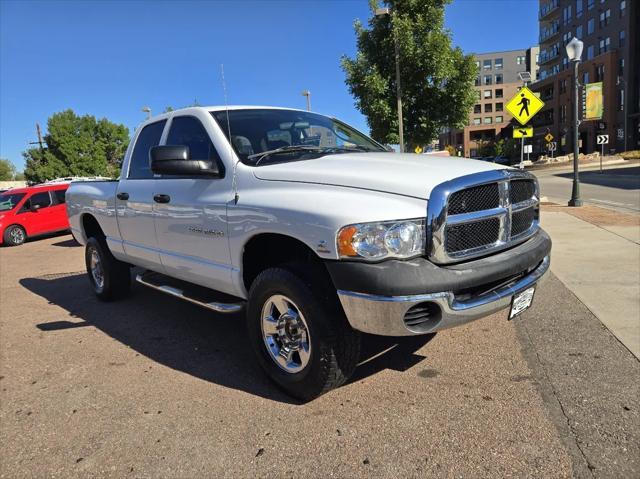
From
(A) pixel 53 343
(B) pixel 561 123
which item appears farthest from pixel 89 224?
(B) pixel 561 123

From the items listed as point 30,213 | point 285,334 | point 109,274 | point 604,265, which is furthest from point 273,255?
point 30,213

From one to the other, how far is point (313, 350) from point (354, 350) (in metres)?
0.26

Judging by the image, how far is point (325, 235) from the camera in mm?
2779

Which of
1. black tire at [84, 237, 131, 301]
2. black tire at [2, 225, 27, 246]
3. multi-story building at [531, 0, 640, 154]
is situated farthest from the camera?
multi-story building at [531, 0, 640, 154]

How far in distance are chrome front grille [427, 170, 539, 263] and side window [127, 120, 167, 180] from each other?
2.95 m

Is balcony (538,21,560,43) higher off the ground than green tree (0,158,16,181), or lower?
higher

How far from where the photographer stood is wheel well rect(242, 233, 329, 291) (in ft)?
10.1

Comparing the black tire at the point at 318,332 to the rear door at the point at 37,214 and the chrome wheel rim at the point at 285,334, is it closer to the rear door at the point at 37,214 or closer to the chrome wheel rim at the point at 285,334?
the chrome wheel rim at the point at 285,334

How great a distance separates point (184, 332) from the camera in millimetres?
4738

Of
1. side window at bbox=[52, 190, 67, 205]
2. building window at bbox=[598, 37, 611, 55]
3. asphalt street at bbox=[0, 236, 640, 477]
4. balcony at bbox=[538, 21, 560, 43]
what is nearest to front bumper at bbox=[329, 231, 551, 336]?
asphalt street at bbox=[0, 236, 640, 477]

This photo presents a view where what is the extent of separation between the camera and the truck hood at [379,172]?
9.37 feet

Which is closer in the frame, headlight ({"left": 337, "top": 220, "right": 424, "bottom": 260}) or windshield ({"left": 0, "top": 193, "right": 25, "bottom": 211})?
headlight ({"left": 337, "top": 220, "right": 424, "bottom": 260})

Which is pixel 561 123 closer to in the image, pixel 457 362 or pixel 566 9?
pixel 566 9

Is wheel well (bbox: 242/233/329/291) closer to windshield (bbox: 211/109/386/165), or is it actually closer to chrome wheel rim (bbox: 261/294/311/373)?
chrome wheel rim (bbox: 261/294/311/373)
